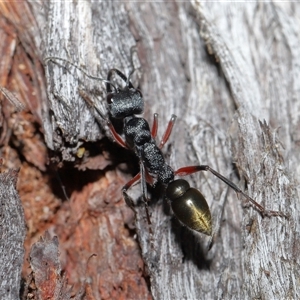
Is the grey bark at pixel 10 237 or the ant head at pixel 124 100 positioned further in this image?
the ant head at pixel 124 100

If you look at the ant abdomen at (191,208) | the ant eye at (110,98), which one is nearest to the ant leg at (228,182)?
the ant abdomen at (191,208)

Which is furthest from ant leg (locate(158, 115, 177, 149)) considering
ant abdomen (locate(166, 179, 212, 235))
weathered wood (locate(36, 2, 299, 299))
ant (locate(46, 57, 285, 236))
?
ant abdomen (locate(166, 179, 212, 235))

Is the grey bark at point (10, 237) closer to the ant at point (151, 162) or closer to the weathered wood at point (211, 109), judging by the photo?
the weathered wood at point (211, 109)

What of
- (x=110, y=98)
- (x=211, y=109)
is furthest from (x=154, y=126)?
(x=211, y=109)

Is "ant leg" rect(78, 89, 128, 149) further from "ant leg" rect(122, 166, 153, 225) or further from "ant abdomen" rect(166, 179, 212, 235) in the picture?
"ant abdomen" rect(166, 179, 212, 235)

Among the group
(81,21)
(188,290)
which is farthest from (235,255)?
(81,21)
